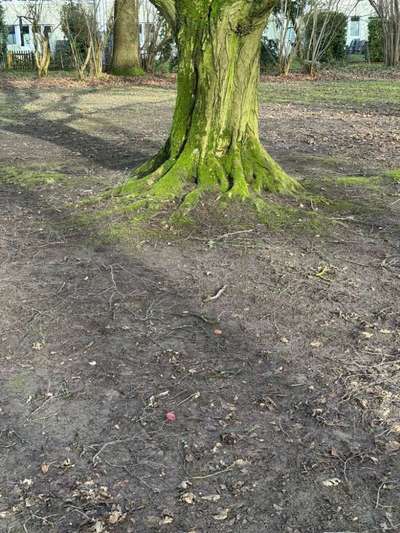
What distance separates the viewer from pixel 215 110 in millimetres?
6332

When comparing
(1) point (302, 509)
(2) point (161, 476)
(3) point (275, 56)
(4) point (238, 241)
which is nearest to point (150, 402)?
(2) point (161, 476)

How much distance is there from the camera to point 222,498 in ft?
9.03

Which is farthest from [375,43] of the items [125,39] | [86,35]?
[86,35]

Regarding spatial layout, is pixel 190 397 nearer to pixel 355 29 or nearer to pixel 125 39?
pixel 125 39

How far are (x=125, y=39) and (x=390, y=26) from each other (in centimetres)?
987

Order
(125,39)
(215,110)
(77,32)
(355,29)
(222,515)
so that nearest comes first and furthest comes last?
(222,515) → (215,110) → (125,39) → (77,32) → (355,29)

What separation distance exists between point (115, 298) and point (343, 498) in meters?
2.35

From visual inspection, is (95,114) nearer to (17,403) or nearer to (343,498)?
(17,403)

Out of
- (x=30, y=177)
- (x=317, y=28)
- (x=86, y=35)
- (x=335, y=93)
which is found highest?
(x=317, y=28)

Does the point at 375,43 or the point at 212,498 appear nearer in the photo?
the point at 212,498

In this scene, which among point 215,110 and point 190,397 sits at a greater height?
point 215,110

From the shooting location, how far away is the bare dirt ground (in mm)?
2744

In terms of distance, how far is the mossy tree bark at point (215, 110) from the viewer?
6.10 meters

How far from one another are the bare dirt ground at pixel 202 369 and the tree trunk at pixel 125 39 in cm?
1725
